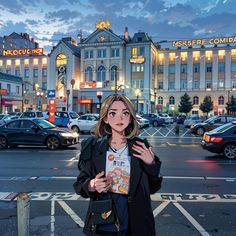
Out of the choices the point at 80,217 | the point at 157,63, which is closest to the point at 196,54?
the point at 157,63

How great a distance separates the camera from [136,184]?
2.42 m

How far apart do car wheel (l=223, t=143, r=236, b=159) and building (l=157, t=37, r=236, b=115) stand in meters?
53.4

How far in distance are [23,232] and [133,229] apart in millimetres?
1266

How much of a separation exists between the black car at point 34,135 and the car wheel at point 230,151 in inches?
275

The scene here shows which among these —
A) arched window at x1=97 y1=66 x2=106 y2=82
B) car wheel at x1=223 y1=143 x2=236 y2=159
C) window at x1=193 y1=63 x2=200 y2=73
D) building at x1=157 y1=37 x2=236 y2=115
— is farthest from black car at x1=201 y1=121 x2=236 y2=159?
window at x1=193 y1=63 x2=200 y2=73

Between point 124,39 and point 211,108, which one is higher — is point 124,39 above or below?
above

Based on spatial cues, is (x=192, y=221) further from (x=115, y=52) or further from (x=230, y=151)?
(x=115, y=52)

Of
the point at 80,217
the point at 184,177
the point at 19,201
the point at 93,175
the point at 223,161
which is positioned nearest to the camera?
the point at 93,175

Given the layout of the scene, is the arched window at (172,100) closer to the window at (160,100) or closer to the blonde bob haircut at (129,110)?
the window at (160,100)

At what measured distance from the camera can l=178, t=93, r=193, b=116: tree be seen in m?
64.3

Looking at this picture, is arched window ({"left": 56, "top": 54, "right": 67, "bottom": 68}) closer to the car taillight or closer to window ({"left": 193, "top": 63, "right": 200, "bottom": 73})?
window ({"left": 193, "top": 63, "right": 200, "bottom": 73})

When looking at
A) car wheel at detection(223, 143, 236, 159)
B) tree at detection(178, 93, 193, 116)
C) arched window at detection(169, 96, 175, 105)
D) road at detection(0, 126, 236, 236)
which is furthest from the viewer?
arched window at detection(169, 96, 175, 105)

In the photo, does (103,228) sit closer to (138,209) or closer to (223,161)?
(138,209)

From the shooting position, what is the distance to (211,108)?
65.3 meters
